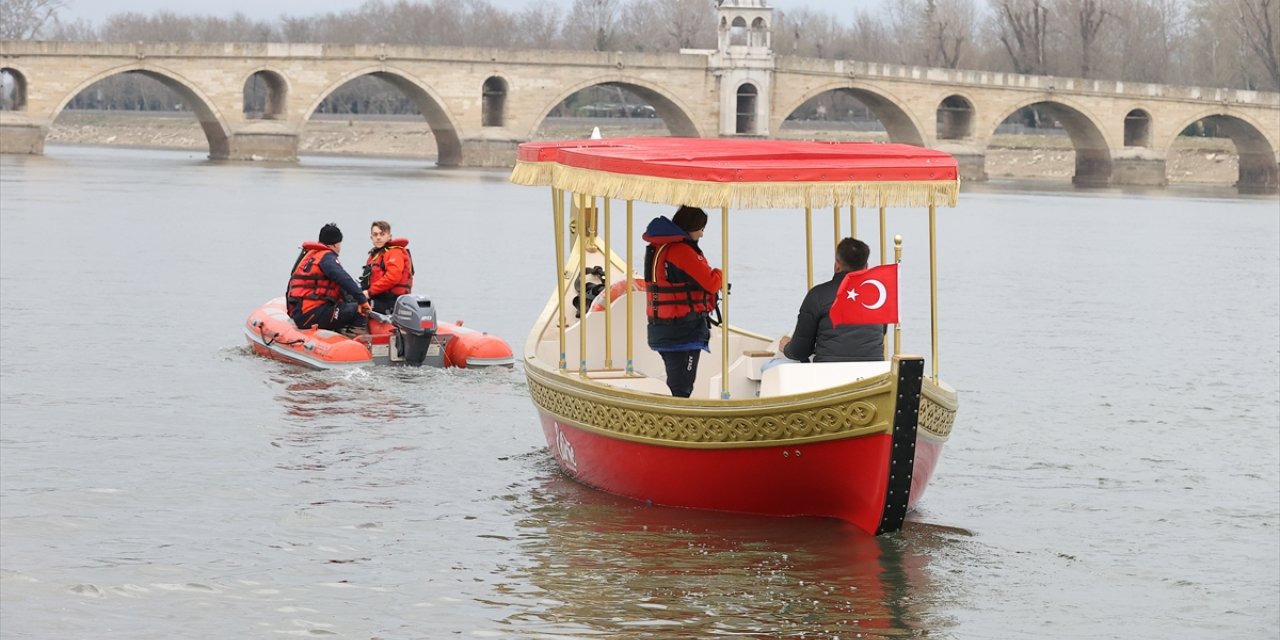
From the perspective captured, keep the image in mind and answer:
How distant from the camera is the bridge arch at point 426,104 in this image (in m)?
62.4

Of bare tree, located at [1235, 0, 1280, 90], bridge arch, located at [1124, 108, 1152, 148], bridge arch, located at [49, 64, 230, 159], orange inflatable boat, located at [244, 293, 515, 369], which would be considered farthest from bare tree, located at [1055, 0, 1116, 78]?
orange inflatable boat, located at [244, 293, 515, 369]

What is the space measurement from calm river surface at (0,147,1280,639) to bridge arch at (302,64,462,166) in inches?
1505

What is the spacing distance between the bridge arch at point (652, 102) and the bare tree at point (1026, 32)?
2054 cm

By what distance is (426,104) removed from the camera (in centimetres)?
6488

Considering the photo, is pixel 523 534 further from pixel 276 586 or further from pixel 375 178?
pixel 375 178

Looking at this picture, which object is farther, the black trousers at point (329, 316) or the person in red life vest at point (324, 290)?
the black trousers at point (329, 316)

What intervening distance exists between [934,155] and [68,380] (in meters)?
8.31

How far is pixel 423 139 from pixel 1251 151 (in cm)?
3328

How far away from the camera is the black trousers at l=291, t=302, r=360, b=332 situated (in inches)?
617

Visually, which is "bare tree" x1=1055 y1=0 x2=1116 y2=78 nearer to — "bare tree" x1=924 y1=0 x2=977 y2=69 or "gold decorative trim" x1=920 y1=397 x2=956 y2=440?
"bare tree" x1=924 y1=0 x2=977 y2=69

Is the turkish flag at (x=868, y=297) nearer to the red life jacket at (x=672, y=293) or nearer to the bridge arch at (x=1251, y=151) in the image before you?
the red life jacket at (x=672, y=293)

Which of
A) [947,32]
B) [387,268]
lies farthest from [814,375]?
[947,32]

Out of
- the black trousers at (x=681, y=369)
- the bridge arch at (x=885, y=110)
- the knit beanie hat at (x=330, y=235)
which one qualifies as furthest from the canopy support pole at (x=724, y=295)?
the bridge arch at (x=885, y=110)

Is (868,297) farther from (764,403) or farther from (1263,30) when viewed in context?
(1263,30)
